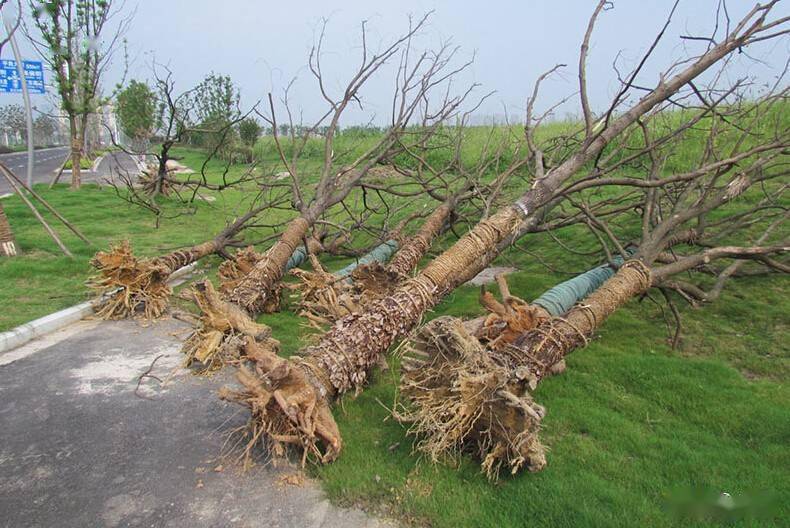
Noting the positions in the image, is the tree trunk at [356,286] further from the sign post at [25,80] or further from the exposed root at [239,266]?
the sign post at [25,80]

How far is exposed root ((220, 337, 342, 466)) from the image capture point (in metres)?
2.97

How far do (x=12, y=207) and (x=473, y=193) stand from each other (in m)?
9.85

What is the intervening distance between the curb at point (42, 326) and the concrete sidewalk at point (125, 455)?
195 mm

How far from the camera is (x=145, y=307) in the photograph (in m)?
5.83

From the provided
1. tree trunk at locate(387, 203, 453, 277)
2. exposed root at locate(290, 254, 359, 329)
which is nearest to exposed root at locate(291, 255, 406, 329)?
exposed root at locate(290, 254, 359, 329)

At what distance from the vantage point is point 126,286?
5773mm

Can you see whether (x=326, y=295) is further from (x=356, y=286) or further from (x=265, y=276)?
(x=265, y=276)

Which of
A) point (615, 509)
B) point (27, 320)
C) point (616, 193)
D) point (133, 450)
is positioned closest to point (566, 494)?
point (615, 509)

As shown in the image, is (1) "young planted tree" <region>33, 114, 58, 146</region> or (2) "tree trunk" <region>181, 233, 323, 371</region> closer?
(2) "tree trunk" <region>181, 233, 323, 371</region>

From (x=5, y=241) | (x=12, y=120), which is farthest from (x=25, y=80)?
(x=12, y=120)

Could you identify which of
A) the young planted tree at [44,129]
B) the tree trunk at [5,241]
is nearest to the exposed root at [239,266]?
the tree trunk at [5,241]

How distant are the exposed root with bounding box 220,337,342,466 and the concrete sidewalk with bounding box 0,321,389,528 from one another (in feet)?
0.61

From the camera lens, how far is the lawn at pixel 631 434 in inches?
106

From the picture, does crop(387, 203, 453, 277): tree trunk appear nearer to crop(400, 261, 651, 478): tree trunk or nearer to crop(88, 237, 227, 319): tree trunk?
crop(400, 261, 651, 478): tree trunk
